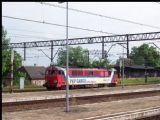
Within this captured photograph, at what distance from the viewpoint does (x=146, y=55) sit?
13638 cm

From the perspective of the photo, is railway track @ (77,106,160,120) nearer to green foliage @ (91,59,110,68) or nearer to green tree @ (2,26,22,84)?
green tree @ (2,26,22,84)

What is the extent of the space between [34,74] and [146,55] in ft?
217

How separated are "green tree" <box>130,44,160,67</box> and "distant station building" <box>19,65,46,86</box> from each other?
5262cm

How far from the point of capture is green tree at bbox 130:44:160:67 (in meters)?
128

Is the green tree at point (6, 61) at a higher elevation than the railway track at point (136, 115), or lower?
higher

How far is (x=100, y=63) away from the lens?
81562 millimetres

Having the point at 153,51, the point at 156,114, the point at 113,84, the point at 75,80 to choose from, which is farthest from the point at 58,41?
the point at 153,51

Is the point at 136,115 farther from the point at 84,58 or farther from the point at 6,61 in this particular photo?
the point at 84,58

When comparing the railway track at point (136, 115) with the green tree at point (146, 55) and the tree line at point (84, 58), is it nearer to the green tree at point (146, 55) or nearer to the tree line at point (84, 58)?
the tree line at point (84, 58)

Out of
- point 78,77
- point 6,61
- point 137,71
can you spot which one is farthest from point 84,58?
point 78,77

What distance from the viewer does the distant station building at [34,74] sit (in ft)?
249

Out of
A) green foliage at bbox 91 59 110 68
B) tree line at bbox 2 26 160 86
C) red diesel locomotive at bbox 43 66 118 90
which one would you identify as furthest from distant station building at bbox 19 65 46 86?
red diesel locomotive at bbox 43 66 118 90

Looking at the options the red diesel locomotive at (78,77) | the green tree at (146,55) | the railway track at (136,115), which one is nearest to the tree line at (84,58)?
the green tree at (146,55)

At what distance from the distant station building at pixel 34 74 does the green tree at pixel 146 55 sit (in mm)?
52615
